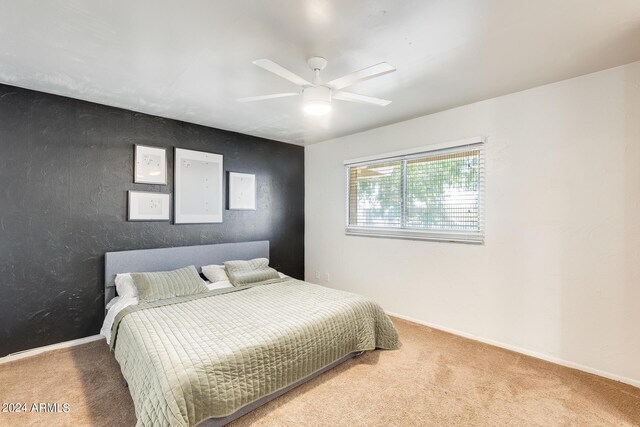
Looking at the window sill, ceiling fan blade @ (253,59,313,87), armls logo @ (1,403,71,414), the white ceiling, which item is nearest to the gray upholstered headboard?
armls logo @ (1,403,71,414)

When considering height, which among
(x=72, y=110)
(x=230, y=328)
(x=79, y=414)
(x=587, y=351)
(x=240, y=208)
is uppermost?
(x=72, y=110)

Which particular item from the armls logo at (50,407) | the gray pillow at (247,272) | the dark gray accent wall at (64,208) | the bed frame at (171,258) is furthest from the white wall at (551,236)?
the armls logo at (50,407)

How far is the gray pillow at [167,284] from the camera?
2895 millimetres

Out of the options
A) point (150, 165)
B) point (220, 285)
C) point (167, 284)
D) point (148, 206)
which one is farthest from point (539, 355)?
point (150, 165)

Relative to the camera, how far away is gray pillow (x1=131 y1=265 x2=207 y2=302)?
290cm

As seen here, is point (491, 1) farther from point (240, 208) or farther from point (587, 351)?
point (240, 208)

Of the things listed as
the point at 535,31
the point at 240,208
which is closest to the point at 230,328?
the point at 240,208

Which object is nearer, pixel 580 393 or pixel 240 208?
pixel 580 393

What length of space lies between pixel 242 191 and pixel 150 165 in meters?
1.19

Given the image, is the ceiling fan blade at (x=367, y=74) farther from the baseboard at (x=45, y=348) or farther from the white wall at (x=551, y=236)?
the baseboard at (x=45, y=348)

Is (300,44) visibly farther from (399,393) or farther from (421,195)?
(399,393)

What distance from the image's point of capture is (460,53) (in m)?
2.14

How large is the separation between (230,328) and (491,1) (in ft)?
8.52

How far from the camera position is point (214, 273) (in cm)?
362
